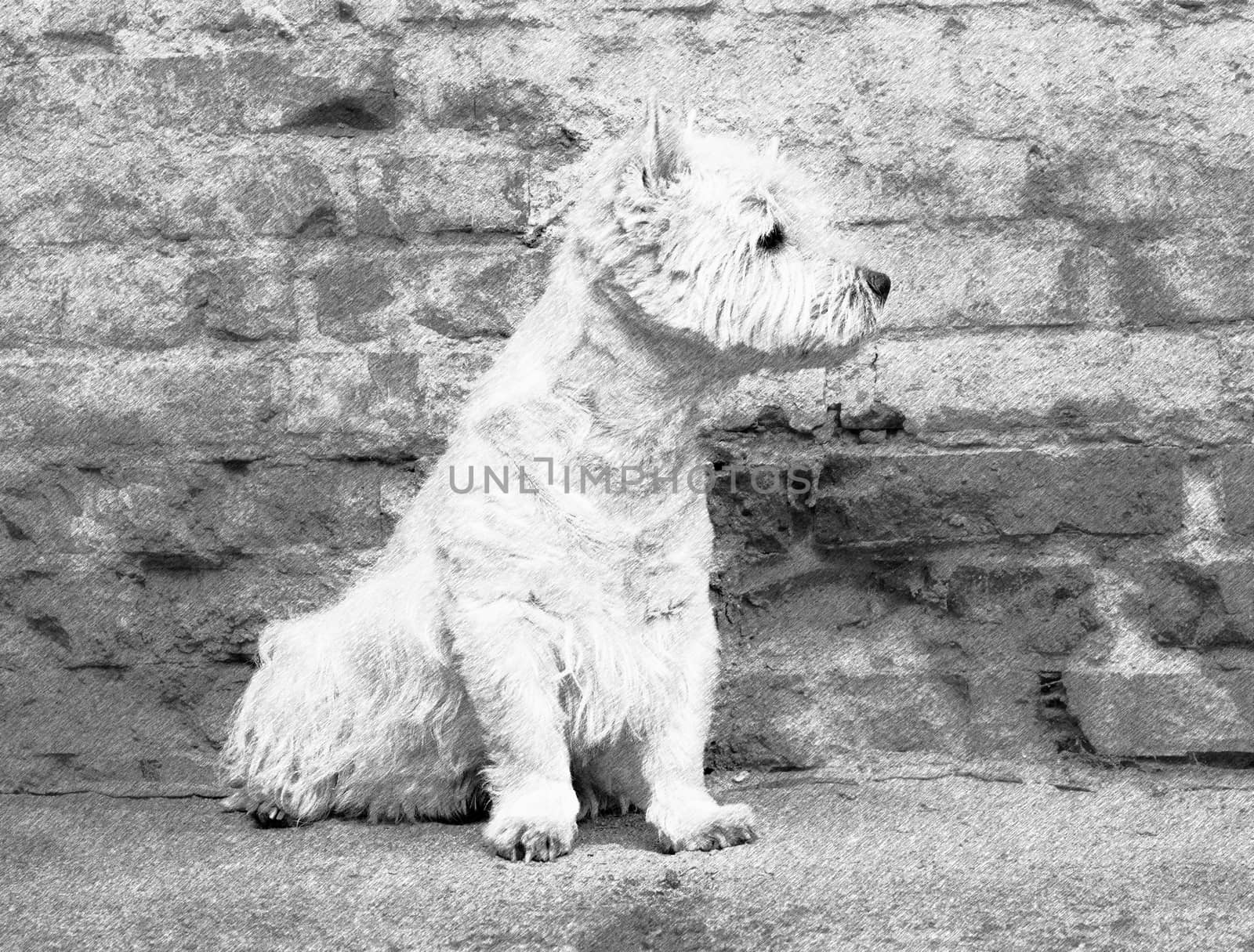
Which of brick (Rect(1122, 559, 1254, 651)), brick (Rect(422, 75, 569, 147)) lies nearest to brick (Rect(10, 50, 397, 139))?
brick (Rect(422, 75, 569, 147))

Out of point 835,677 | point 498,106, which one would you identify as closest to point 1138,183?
point 835,677

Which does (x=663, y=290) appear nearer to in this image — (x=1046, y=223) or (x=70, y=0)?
(x=1046, y=223)

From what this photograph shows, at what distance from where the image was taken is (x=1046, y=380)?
11.4ft

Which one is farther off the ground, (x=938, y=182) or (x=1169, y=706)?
(x=938, y=182)

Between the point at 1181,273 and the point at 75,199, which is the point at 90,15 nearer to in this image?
the point at 75,199

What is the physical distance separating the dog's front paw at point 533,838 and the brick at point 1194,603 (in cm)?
144

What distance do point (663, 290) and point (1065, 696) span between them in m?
1.41

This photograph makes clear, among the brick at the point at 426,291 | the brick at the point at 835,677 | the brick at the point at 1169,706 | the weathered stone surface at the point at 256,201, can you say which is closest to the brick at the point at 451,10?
the weathered stone surface at the point at 256,201

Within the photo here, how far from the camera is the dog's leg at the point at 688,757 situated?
2.80 meters

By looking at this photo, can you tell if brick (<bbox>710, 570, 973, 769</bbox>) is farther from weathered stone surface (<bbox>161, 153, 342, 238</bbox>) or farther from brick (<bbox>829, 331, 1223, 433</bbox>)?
weathered stone surface (<bbox>161, 153, 342, 238</bbox>)

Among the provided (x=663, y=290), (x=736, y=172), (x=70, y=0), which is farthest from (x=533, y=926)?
(x=70, y=0)

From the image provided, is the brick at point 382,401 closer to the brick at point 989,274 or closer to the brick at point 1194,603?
the brick at point 989,274

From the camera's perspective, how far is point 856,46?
3.50 metres

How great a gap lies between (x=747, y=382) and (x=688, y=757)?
0.98m
